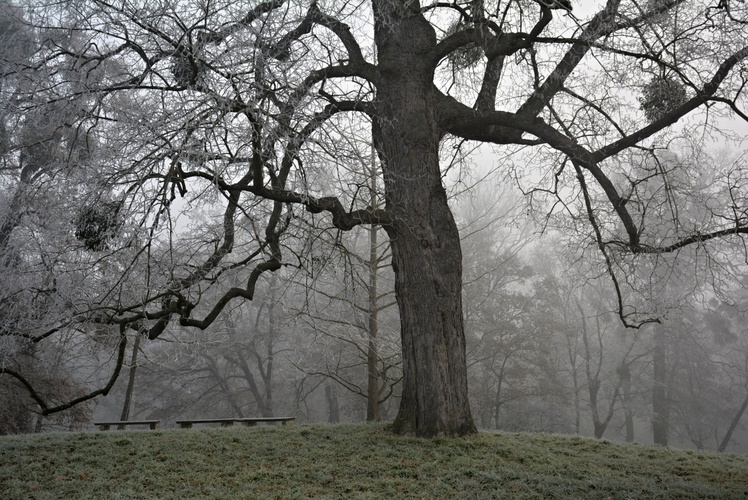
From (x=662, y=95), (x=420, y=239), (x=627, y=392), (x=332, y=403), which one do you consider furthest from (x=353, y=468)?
(x=627, y=392)

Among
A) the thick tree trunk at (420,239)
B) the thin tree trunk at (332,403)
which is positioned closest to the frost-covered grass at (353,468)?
the thick tree trunk at (420,239)

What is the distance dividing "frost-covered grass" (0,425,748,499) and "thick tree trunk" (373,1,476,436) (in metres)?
0.46

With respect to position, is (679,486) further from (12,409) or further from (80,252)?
(12,409)

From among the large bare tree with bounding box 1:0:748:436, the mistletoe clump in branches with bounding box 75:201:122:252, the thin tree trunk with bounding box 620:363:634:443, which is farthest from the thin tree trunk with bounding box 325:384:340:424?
the mistletoe clump in branches with bounding box 75:201:122:252

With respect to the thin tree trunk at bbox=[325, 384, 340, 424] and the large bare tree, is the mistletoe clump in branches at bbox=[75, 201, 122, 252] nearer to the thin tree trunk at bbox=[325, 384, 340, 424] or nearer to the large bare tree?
the large bare tree

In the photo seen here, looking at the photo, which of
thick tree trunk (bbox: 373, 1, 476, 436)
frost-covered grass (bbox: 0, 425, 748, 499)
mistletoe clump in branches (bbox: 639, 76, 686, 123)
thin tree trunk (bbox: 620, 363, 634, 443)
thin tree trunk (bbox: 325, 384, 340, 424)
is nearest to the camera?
frost-covered grass (bbox: 0, 425, 748, 499)

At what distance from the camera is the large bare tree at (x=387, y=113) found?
16.6 feet

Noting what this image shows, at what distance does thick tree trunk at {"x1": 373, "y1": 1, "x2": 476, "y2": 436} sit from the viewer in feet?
21.7

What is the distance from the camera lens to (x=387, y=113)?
7.24m

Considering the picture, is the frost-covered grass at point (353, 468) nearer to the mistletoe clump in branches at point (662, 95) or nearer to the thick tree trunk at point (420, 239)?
the thick tree trunk at point (420, 239)

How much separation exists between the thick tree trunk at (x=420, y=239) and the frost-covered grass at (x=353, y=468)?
0.46 metres

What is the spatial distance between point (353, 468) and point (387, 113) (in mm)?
3984

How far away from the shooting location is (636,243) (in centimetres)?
786

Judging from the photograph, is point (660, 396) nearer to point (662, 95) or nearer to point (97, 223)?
point (662, 95)
